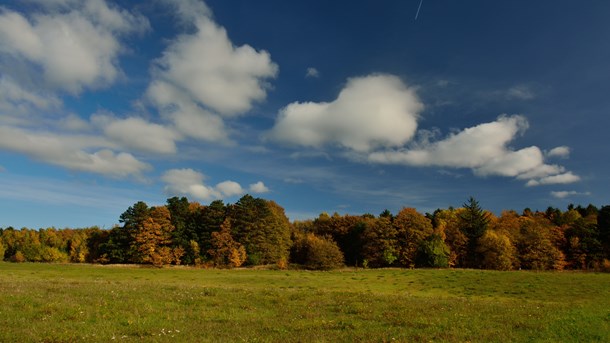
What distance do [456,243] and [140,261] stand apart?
3276 inches

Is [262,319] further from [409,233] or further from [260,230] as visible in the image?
[260,230]

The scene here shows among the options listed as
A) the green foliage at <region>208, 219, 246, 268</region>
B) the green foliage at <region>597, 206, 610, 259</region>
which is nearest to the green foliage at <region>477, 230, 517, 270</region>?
the green foliage at <region>597, 206, 610, 259</region>

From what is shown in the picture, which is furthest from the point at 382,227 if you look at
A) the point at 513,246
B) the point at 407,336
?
the point at 407,336

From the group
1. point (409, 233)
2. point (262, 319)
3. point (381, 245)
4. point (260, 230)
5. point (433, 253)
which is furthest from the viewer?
point (260, 230)

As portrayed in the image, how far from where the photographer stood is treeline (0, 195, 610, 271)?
92.4 meters

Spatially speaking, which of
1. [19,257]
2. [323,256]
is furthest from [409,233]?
[19,257]

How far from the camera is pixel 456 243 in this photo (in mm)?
100438

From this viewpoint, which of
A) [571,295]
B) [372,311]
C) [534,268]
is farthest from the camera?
[534,268]

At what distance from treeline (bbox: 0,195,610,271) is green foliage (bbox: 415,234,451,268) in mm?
236

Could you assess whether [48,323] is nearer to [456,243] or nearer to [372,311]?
[372,311]

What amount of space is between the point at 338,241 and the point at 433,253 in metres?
37.4

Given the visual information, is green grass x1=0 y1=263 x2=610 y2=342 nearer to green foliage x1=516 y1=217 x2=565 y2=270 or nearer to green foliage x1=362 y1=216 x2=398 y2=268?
green foliage x1=362 y1=216 x2=398 y2=268

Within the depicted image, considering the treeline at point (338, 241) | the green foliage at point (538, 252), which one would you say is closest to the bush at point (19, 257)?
the treeline at point (338, 241)

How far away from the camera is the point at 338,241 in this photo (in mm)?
122750
